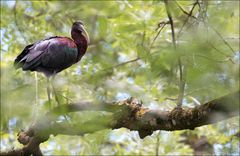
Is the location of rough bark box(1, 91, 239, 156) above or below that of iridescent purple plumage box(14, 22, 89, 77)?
below

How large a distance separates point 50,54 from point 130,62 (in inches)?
62.4

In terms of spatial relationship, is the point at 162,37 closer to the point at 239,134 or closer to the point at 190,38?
the point at 239,134

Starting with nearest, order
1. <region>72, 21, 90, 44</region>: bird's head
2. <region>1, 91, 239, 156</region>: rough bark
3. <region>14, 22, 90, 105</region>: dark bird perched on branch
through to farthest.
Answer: <region>1, 91, 239, 156</region>: rough bark, <region>14, 22, 90, 105</region>: dark bird perched on branch, <region>72, 21, 90, 44</region>: bird's head

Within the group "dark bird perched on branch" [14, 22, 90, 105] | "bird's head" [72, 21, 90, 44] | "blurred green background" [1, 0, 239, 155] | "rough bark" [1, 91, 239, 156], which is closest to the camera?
"blurred green background" [1, 0, 239, 155]

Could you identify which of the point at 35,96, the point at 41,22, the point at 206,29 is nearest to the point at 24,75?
the point at 41,22

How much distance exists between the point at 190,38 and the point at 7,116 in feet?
2.87

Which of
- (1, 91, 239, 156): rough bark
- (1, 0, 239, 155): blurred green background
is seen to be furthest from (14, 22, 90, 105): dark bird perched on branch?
(1, 91, 239, 156): rough bark

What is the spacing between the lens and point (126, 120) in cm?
208

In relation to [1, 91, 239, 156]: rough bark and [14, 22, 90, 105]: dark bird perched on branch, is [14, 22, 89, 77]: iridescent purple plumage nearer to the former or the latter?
[14, 22, 90, 105]: dark bird perched on branch

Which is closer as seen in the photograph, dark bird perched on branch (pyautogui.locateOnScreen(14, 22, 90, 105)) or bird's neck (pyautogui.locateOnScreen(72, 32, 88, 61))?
dark bird perched on branch (pyautogui.locateOnScreen(14, 22, 90, 105))

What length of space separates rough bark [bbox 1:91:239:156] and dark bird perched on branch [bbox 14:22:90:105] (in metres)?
0.32

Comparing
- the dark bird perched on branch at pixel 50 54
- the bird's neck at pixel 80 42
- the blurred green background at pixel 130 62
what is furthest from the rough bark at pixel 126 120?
the bird's neck at pixel 80 42

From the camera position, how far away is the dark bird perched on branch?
7.54 feet

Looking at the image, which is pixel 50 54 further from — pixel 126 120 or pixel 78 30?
pixel 126 120
